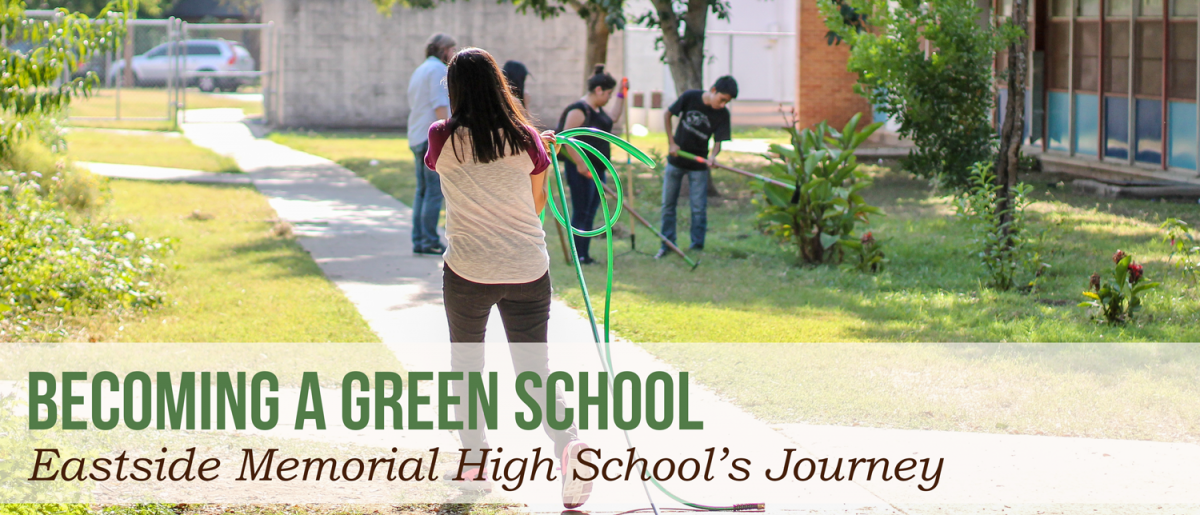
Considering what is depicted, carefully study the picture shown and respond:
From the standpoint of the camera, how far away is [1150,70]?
14.0m

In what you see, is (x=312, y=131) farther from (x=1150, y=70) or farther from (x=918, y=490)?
(x=918, y=490)

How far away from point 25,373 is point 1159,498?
496 centimetres

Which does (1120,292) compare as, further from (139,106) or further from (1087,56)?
(139,106)

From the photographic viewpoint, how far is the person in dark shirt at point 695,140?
979 cm

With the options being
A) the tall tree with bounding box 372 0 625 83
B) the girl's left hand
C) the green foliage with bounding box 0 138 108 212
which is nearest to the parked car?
the tall tree with bounding box 372 0 625 83

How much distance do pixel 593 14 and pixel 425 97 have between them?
8.46m

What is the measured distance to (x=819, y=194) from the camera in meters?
8.98

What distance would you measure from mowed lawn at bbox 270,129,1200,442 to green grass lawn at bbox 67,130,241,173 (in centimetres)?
904

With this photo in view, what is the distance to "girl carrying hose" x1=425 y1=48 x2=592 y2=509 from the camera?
390 cm

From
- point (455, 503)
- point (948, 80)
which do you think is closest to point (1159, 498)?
point (455, 503)

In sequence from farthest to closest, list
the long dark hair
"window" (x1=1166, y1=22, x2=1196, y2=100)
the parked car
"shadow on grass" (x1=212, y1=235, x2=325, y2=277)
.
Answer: the parked car
"window" (x1=1166, y1=22, x2=1196, y2=100)
"shadow on grass" (x1=212, y1=235, x2=325, y2=277)
the long dark hair

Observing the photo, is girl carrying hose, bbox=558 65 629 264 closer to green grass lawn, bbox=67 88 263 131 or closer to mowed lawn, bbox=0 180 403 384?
mowed lawn, bbox=0 180 403 384

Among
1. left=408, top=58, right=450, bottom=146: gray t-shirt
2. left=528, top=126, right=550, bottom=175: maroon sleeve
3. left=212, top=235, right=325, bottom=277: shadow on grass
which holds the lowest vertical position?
left=212, top=235, right=325, bottom=277: shadow on grass

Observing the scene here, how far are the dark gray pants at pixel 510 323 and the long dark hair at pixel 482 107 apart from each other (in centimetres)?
46
